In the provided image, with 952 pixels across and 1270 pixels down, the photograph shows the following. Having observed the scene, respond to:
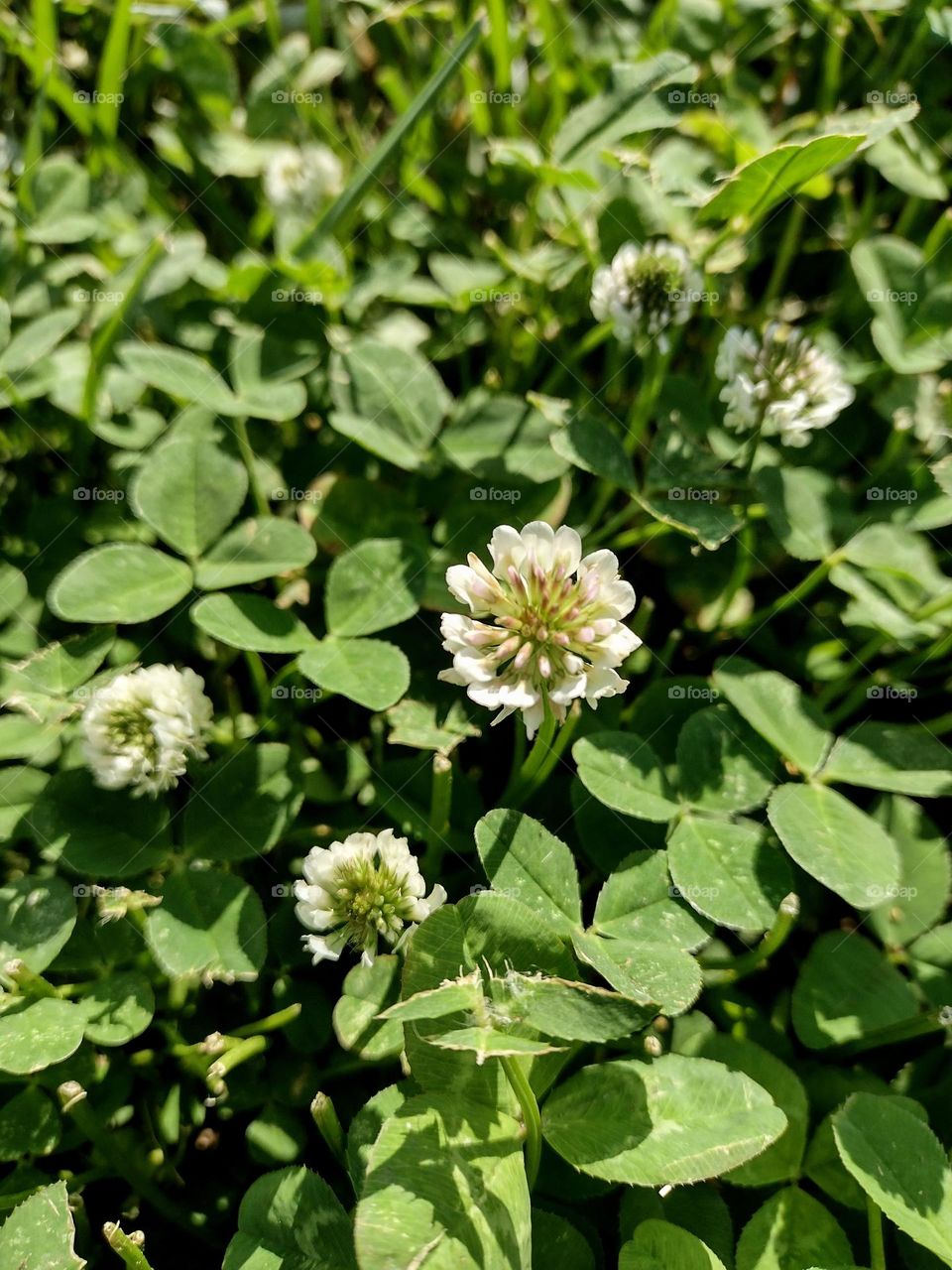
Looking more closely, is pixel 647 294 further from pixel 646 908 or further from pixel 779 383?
pixel 646 908

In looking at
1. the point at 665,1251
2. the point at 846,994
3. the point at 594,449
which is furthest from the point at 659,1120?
the point at 594,449

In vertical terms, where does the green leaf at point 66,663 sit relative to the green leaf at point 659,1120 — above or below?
below

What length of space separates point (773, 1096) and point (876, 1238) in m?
0.17

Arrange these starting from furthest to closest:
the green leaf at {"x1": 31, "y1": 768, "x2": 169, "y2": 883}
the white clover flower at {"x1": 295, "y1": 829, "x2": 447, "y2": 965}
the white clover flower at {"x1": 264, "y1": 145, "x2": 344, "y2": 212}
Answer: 1. the white clover flower at {"x1": 264, "y1": 145, "x2": 344, "y2": 212}
2. the green leaf at {"x1": 31, "y1": 768, "x2": 169, "y2": 883}
3. the white clover flower at {"x1": 295, "y1": 829, "x2": 447, "y2": 965}

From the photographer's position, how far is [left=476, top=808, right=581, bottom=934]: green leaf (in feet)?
3.72

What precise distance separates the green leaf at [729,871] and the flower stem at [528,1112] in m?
0.31

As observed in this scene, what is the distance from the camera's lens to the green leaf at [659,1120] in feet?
3.30

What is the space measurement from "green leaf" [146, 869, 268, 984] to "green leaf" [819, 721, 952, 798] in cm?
77

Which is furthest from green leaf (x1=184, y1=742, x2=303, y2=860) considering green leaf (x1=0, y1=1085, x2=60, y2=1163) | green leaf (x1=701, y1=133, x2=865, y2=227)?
green leaf (x1=701, y1=133, x2=865, y2=227)

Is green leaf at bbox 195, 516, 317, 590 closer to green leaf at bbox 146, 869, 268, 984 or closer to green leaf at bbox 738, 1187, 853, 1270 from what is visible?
green leaf at bbox 146, 869, 268, 984

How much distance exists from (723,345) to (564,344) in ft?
1.24

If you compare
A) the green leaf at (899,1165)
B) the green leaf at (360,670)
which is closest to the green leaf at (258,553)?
the green leaf at (360,670)

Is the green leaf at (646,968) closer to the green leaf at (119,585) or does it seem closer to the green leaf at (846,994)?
the green leaf at (846,994)

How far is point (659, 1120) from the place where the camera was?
106cm
